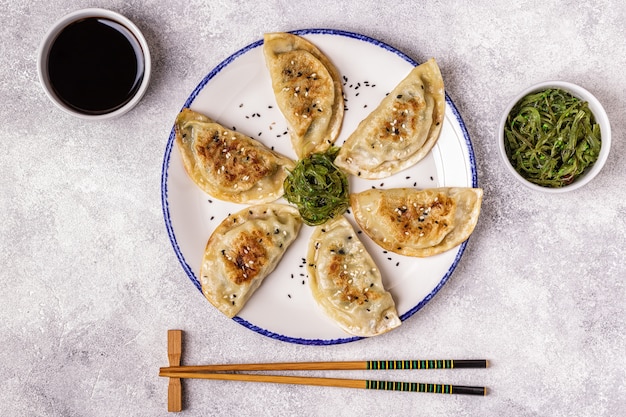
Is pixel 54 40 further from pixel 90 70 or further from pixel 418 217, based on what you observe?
pixel 418 217

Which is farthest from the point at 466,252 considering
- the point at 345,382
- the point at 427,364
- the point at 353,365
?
the point at 345,382

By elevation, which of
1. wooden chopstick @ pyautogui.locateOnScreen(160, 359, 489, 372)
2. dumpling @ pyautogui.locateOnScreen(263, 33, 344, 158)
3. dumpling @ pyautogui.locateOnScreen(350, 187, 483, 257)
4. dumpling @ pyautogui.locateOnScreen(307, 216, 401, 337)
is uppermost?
dumpling @ pyautogui.locateOnScreen(263, 33, 344, 158)

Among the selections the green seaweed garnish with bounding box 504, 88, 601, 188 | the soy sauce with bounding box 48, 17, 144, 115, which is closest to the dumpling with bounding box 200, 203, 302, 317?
the soy sauce with bounding box 48, 17, 144, 115

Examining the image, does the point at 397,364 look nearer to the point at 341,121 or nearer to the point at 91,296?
the point at 341,121

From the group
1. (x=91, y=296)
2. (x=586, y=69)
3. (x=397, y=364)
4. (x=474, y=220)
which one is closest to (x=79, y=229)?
(x=91, y=296)

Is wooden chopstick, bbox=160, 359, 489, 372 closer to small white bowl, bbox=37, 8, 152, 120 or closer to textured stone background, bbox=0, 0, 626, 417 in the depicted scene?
textured stone background, bbox=0, 0, 626, 417

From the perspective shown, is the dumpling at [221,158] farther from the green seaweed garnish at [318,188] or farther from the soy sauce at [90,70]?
the soy sauce at [90,70]
